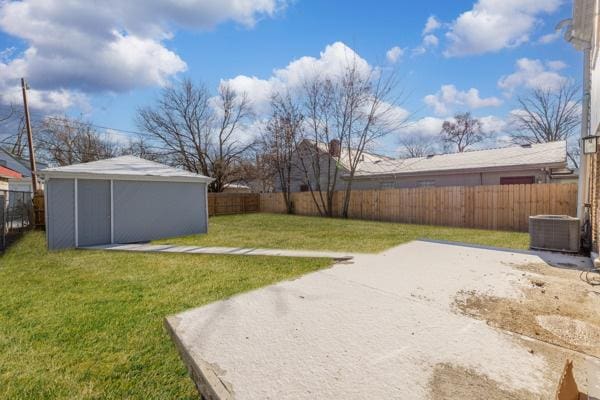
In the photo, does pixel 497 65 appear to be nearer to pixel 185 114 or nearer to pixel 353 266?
pixel 353 266

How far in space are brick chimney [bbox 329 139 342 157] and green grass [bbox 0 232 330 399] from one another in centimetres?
1232

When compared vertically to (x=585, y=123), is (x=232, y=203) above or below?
below

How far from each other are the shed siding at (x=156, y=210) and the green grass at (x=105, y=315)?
230cm

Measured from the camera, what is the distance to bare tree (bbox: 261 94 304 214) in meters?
17.2

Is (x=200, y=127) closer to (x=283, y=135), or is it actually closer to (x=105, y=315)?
(x=283, y=135)

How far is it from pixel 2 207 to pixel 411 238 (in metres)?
11.2

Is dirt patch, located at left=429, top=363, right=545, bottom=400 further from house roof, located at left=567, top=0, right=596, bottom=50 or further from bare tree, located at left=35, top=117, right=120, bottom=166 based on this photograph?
bare tree, located at left=35, top=117, right=120, bottom=166

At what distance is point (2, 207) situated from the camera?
741 cm

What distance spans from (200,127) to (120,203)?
13690 millimetres

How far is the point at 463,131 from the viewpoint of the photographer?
2589 cm

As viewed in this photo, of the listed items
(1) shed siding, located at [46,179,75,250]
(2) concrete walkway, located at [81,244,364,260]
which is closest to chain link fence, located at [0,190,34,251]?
(1) shed siding, located at [46,179,75,250]

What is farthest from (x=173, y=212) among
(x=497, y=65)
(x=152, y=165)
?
(x=497, y=65)

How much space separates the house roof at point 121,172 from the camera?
281 inches

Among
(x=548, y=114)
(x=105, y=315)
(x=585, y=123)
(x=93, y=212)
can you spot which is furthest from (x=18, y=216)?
(x=548, y=114)
